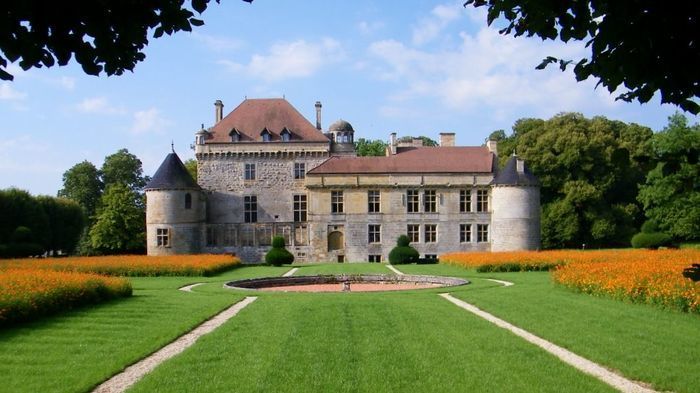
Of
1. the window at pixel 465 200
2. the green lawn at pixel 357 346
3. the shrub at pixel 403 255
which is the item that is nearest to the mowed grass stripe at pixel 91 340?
the green lawn at pixel 357 346

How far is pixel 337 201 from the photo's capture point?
4106 cm

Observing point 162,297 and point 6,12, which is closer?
point 6,12

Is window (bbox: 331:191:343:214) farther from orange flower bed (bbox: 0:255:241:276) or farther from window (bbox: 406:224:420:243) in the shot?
orange flower bed (bbox: 0:255:241:276)

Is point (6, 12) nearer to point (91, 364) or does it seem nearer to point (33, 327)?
point (91, 364)

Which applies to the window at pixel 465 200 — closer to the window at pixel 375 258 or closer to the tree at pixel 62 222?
the window at pixel 375 258

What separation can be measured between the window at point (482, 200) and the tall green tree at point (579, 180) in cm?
563

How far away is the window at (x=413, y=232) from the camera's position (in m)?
40.8

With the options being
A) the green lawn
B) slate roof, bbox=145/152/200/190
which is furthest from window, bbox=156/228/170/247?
the green lawn

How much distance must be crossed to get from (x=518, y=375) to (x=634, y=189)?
4291 centimetres

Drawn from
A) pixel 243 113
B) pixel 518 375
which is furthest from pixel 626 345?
pixel 243 113

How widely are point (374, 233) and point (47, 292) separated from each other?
27895 millimetres

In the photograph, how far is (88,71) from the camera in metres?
4.76

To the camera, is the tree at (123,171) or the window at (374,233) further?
the tree at (123,171)

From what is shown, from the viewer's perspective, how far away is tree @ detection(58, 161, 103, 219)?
193 ft
